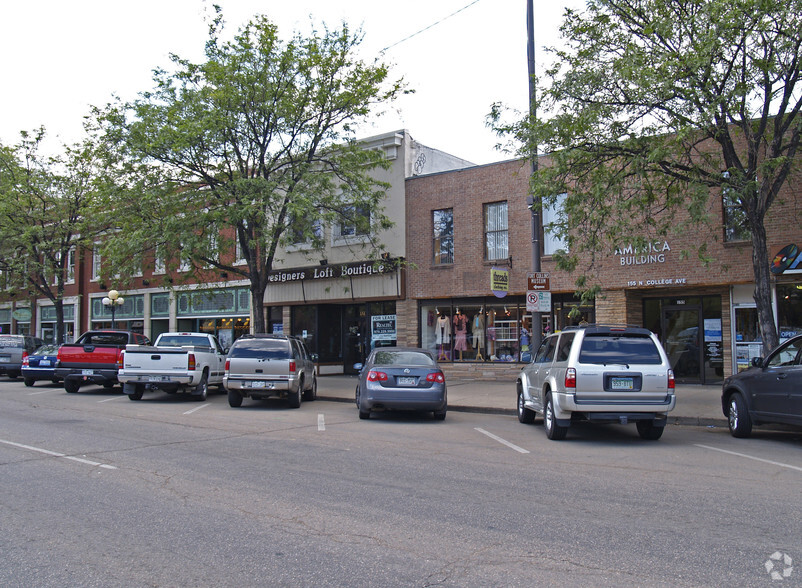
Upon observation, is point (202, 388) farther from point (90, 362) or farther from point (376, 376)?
point (376, 376)

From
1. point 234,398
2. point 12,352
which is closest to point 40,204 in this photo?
point 12,352

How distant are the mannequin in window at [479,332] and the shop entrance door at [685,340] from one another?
5487 mm

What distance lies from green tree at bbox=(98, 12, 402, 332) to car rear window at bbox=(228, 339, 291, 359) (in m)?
4.23

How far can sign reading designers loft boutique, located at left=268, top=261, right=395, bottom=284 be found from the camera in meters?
22.9

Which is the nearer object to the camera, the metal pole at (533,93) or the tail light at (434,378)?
the tail light at (434,378)

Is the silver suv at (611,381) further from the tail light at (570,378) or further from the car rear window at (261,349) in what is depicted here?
the car rear window at (261,349)

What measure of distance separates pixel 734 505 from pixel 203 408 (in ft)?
39.5

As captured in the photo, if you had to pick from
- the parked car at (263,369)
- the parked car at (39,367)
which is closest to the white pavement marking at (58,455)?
the parked car at (263,369)

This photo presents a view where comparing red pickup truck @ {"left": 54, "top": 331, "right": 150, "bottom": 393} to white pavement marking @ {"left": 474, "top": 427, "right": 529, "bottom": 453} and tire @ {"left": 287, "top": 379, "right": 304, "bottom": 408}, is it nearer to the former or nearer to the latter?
tire @ {"left": 287, "top": 379, "right": 304, "bottom": 408}

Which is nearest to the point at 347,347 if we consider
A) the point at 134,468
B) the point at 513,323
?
the point at 513,323

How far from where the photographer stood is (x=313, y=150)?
69.9 feet

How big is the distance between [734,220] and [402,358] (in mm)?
8818

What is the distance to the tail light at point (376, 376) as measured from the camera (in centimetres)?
1319

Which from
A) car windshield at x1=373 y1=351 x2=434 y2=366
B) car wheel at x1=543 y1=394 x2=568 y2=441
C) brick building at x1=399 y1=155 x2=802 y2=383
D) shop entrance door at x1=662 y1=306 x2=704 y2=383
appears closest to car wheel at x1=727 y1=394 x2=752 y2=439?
car wheel at x1=543 y1=394 x2=568 y2=441
